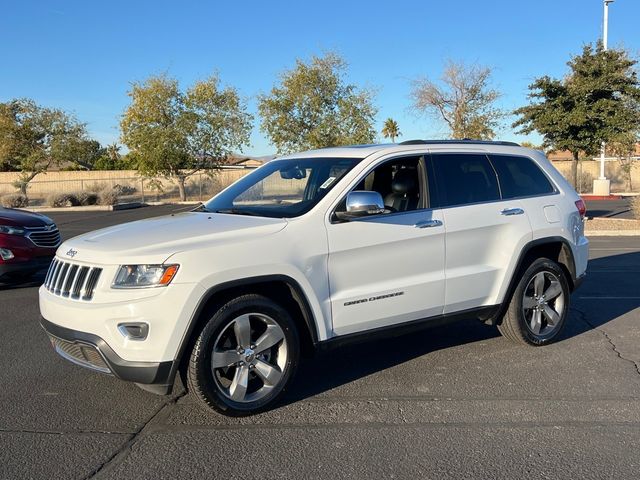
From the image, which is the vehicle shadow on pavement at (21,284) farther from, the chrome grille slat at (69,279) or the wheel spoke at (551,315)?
the wheel spoke at (551,315)

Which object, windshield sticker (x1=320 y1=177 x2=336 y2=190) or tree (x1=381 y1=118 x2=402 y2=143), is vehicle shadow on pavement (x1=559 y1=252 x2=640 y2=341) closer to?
A: windshield sticker (x1=320 y1=177 x2=336 y2=190)

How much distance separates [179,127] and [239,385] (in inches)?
1264

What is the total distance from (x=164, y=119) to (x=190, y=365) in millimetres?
32810

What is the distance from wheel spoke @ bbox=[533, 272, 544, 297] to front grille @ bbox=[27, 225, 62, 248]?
658 centimetres

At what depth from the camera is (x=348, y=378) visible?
5.03 metres

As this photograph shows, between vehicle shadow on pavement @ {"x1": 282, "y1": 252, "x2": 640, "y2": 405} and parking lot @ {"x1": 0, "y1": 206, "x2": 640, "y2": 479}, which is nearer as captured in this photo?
parking lot @ {"x1": 0, "y1": 206, "x2": 640, "y2": 479}

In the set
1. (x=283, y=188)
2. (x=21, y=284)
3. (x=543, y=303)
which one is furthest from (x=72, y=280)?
(x=21, y=284)

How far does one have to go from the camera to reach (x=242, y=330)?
4.19 metres

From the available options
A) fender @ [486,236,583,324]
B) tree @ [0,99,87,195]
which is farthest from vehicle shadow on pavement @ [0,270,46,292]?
tree @ [0,99,87,195]

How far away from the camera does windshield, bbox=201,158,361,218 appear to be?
476 cm

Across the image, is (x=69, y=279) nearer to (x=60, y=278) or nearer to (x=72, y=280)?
(x=72, y=280)

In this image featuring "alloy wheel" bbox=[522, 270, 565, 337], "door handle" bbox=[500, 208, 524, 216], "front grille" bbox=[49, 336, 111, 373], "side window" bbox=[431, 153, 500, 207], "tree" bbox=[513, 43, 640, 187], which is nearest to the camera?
"front grille" bbox=[49, 336, 111, 373]

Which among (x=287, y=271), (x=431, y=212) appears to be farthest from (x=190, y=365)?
(x=431, y=212)

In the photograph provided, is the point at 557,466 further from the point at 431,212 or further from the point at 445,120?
the point at 445,120
